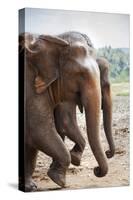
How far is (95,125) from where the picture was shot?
5.31 metres

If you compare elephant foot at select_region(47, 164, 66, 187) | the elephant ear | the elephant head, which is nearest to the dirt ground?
elephant foot at select_region(47, 164, 66, 187)

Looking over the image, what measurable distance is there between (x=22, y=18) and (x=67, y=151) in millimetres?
963

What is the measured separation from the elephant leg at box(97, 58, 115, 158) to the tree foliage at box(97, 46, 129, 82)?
54 millimetres

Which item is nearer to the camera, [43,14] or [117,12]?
[43,14]

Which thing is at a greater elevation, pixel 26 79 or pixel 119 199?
pixel 26 79

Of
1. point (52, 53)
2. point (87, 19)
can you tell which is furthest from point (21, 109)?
point (87, 19)

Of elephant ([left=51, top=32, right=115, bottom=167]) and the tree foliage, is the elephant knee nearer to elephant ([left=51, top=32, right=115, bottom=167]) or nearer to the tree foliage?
elephant ([left=51, top=32, right=115, bottom=167])

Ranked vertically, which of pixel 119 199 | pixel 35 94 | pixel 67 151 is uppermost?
pixel 35 94

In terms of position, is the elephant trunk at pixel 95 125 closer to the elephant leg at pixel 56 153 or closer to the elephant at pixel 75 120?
the elephant at pixel 75 120

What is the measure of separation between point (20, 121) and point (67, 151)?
0.39 m

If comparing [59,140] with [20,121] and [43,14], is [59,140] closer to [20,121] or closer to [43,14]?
[20,121]

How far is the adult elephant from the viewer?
511 cm

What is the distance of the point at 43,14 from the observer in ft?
16.9

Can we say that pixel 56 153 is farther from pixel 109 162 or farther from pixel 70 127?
pixel 109 162
